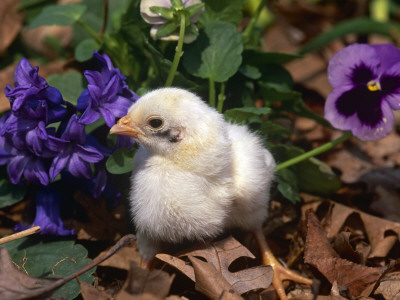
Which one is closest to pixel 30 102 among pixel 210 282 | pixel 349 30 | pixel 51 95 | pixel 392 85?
pixel 51 95

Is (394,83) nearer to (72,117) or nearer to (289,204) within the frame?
(289,204)

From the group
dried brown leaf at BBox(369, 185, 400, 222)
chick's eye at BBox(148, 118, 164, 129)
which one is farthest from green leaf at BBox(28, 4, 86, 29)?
dried brown leaf at BBox(369, 185, 400, 222)

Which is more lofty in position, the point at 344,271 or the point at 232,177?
the point at 232,177

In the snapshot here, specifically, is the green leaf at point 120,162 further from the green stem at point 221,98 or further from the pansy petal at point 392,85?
the pansy petal at point 392,85

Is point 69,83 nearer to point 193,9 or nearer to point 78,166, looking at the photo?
point 78,166

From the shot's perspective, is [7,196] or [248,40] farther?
[248,40]

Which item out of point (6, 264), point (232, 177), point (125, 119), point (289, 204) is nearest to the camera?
point (6, 264)

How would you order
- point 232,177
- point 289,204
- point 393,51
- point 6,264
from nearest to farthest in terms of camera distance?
point 6,264
point 232,177
point 393,51
point 289,204

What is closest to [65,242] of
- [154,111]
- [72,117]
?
[72,117]

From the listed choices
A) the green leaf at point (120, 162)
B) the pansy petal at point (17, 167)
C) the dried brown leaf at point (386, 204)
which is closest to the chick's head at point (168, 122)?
the green leaf at point (120, 162)
